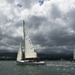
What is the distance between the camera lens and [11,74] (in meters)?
84.9

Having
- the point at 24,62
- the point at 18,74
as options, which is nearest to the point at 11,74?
the point at 18,74

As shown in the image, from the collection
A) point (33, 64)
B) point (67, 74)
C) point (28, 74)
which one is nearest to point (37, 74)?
point (28, 74)

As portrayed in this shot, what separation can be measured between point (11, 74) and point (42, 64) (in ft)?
185

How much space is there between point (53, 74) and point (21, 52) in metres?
60.4

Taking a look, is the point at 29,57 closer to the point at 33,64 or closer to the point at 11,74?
the point at 33,64

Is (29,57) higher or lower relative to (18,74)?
higher

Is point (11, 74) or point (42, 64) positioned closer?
point (11, 74)

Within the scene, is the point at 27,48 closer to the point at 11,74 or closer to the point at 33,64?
the point at 33,64

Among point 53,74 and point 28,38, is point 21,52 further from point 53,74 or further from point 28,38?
point 53,74

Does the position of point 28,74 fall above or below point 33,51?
below

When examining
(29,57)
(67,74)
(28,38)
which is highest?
(28,38)

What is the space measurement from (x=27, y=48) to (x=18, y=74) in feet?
179

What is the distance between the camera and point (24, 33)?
139 m

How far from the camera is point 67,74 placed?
85438 mm
